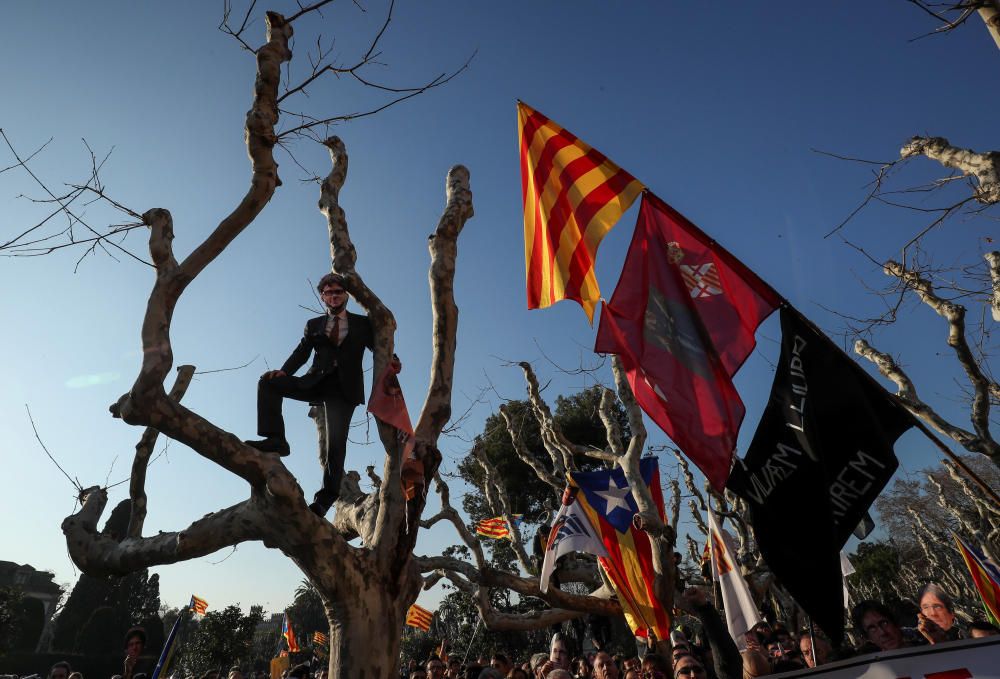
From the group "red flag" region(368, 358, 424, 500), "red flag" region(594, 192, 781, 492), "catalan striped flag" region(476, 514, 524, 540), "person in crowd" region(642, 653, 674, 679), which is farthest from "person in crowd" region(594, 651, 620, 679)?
"catalan striped flag" region(476, 514, 524, 540)

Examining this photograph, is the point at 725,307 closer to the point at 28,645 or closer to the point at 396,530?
the point at 396,530

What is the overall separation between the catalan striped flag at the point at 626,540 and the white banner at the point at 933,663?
5.43 metres

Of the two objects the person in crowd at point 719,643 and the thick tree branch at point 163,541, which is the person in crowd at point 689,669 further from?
the thick tree branch at point 163,541

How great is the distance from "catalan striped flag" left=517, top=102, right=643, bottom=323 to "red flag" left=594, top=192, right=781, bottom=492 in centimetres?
34

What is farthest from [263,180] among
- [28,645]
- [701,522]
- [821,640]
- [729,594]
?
[28,645]

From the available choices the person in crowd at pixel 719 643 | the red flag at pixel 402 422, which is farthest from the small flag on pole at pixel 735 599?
the red flag at pixel 402 422

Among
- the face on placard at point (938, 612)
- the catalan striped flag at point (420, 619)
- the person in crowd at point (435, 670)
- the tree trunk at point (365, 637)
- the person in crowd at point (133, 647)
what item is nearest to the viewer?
the tree trunk at point (365, 637)

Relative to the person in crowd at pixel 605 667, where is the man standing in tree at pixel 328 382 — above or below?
above

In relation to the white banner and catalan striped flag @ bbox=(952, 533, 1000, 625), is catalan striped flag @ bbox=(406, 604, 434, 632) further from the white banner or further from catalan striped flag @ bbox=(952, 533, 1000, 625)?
the white banner

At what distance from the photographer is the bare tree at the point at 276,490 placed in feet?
9.70

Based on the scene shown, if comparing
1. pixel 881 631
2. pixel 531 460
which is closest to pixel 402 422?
pixel 881 631

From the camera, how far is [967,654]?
211 centimetres

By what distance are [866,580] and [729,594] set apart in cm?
4127

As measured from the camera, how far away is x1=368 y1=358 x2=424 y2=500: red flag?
3529 millimetres
